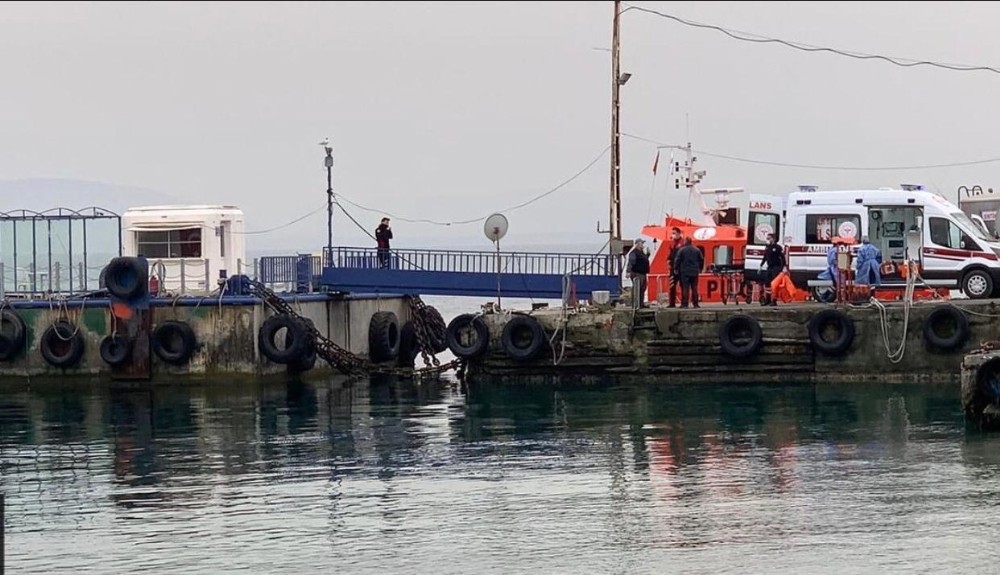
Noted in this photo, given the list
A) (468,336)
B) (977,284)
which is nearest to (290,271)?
(468,336)

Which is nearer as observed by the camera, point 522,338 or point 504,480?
point 504,480

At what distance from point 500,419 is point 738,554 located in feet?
Answer: 41.8

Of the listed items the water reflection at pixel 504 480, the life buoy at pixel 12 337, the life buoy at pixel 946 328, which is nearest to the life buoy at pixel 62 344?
the life buoy at pixel 12 337

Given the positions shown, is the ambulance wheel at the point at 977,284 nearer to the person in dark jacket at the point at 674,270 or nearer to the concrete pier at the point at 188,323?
the person in dark jacket at the point at 674,270

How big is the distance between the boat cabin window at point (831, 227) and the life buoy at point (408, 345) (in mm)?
10803

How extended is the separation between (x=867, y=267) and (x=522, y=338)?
666 cm

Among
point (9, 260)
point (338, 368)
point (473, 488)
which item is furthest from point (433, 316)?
point (473, 488)

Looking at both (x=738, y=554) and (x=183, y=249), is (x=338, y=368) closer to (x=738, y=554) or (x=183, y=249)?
(x=183, y=249)

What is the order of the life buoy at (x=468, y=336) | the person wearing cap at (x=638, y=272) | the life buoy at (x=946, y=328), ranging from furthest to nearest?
the life buoy at (x=468, y=336) → the person wearing cap at (x=638, y=272) → the life buoy at (x=946, y=328)

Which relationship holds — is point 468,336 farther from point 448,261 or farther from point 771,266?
point 771,266

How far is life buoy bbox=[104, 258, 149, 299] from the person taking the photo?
36.6 m

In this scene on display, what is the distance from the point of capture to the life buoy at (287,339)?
120ft

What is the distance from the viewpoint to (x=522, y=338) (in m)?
35.1

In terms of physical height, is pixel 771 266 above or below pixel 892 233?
below
